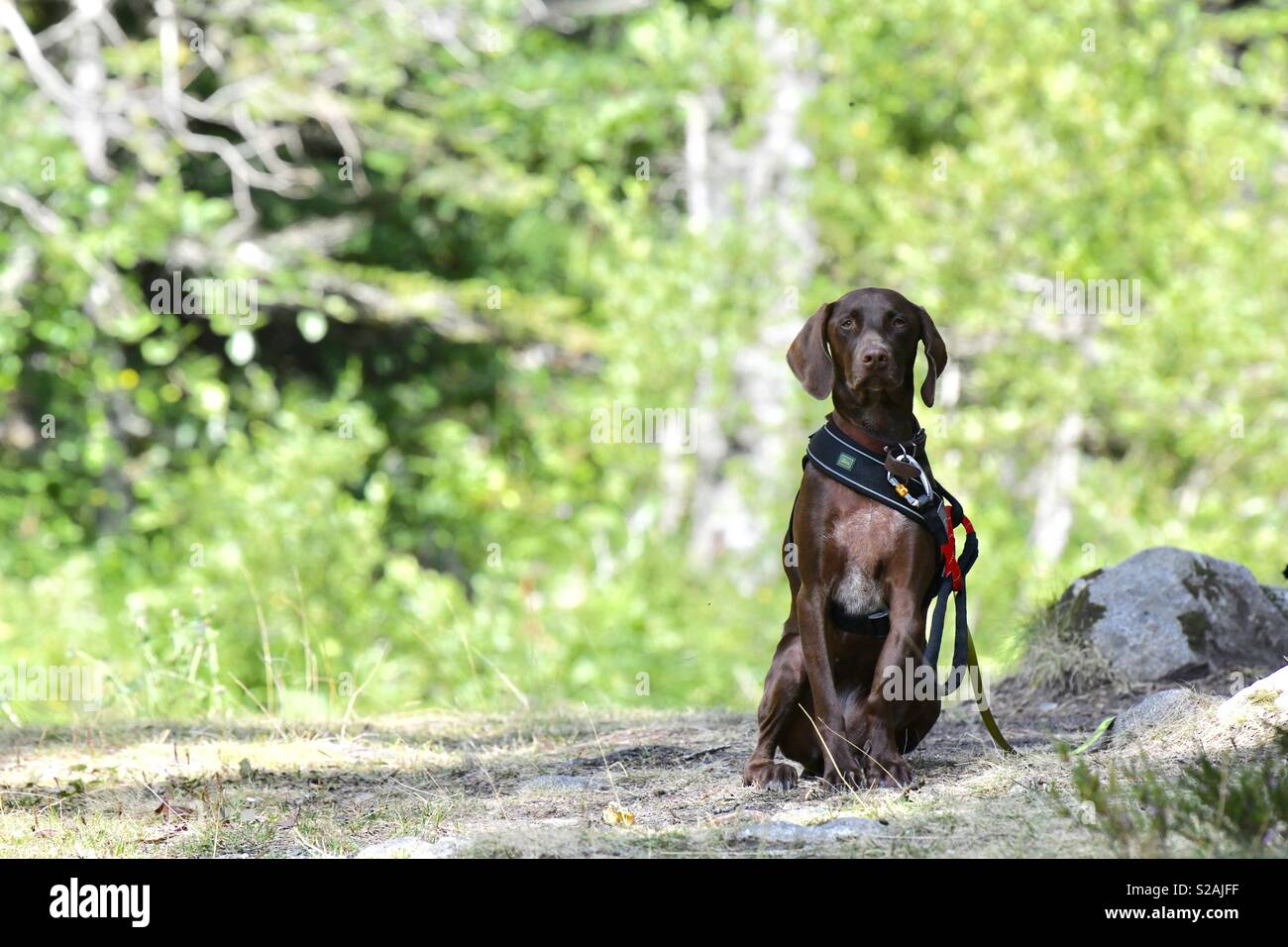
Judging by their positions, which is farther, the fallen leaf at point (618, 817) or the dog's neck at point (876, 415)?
the dog's neck at point (876, 415)

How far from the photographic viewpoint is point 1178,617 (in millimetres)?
6016

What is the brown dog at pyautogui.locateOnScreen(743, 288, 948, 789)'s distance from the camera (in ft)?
14.5

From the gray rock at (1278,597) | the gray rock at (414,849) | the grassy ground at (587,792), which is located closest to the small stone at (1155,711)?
the grassy ground at (587,792)

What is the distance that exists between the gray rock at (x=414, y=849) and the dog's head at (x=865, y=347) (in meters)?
1.62

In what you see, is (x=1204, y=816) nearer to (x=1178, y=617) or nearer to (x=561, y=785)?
(x=561, y=785)

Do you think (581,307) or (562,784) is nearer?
(562,784)

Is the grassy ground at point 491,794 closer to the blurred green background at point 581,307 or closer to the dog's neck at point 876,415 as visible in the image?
the dog's neck at point 876,415

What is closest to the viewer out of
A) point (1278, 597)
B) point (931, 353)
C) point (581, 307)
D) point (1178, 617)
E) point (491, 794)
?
point (931, 353)

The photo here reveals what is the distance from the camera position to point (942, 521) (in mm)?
4508

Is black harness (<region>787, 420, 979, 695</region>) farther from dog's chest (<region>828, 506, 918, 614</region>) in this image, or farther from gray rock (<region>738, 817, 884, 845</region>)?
gray rock (<region>738, 817, 884, 845</region>)

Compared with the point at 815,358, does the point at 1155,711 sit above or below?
below

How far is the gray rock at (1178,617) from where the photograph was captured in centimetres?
593

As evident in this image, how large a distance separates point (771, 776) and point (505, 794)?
788mm

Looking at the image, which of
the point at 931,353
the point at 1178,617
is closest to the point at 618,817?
the point at 931,353
